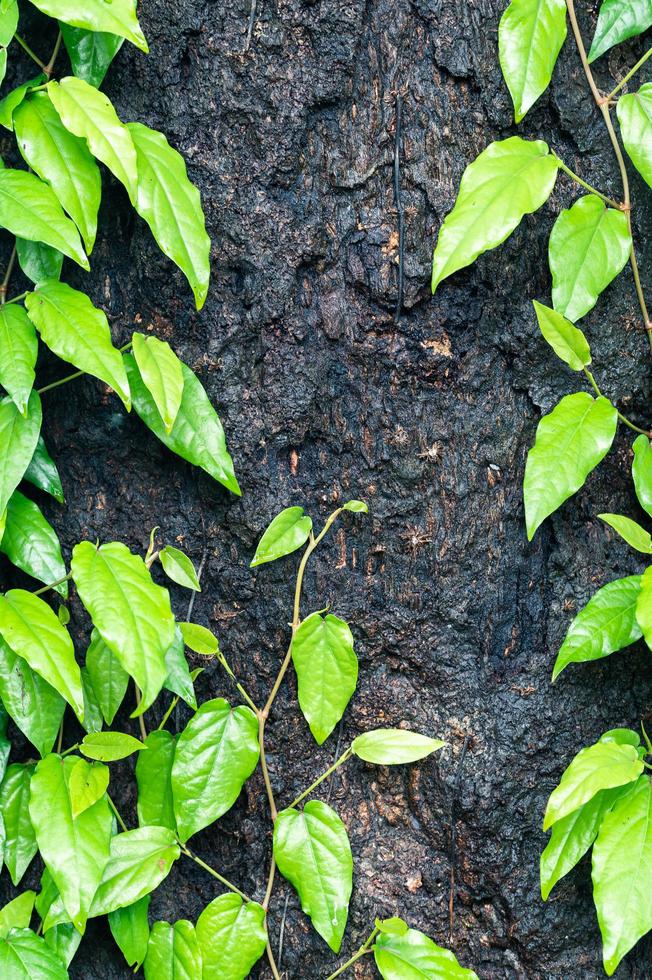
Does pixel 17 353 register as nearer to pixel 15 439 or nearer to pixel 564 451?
pixel 15 439

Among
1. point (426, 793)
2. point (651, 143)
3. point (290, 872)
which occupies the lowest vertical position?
point (290, 872)

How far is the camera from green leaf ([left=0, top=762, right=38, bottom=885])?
3.41 feet

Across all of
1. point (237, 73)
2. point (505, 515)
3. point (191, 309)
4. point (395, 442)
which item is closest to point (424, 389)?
point (395, 442)

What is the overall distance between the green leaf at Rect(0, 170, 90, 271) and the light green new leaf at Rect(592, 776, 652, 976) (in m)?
0.79

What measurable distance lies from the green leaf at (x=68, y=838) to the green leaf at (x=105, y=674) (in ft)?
0.30

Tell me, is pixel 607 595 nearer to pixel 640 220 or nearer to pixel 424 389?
pixel 424 389

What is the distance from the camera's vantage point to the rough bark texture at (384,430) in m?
0.97

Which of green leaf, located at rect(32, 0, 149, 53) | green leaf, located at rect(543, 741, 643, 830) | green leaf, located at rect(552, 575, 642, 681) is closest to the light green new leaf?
green leaf, located at rect(543, 741, 643, 830)

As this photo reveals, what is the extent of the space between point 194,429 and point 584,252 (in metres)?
0.46

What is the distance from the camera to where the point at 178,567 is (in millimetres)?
1022

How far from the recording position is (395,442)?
39.6 inches

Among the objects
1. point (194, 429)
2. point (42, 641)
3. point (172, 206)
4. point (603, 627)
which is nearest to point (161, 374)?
point (194, 429)

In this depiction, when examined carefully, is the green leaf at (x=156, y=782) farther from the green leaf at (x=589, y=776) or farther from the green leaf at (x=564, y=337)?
the green leaf at (x=564, y=337)

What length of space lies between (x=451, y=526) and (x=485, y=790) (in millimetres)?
295
